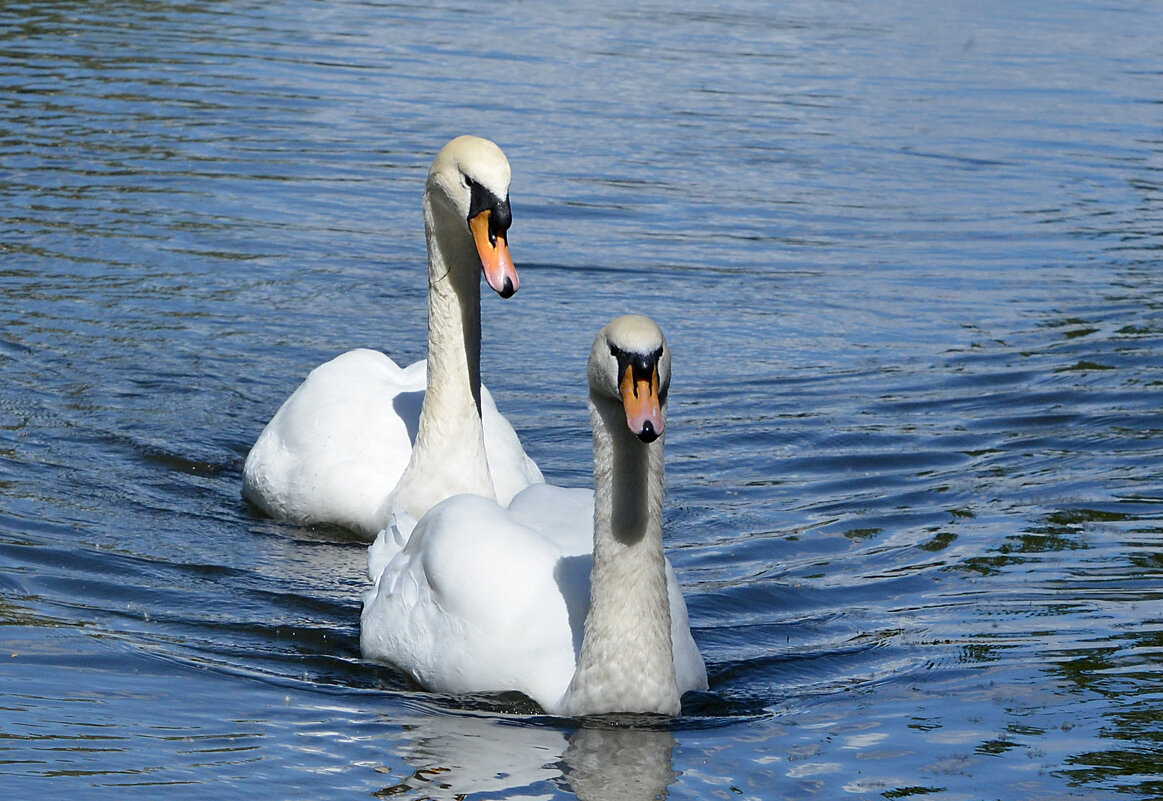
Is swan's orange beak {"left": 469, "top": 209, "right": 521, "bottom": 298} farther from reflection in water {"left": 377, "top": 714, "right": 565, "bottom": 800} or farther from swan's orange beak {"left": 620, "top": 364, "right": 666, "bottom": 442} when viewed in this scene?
reflection in water {"left": 377, "top": 714, "right": 565, "bottom": 800}

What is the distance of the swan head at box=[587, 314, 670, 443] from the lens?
16.6 ft

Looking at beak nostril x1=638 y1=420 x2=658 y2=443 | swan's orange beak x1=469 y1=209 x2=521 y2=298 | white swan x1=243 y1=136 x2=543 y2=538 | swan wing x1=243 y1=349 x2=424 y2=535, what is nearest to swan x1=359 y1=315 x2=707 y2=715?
beak nostril x1=638 y1=420 x2=658 y2=443

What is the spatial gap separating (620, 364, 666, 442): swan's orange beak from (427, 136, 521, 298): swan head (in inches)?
66.6

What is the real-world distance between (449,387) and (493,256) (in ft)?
2.69

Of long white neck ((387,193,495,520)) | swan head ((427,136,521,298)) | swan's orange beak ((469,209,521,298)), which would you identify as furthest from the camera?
long white neck ((387,193,495,520))

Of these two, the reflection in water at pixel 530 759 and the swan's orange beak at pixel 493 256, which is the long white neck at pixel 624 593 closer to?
the reflection in water at pixel 530 759

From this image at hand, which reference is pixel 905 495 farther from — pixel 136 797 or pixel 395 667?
pixel 136 797

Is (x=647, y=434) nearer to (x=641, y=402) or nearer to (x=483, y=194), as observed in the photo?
(x=641, y=402)

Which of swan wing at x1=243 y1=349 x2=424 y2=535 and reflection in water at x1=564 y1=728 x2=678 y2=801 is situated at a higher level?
swan wing at x1=243 y1=349 x2=424 y2=535

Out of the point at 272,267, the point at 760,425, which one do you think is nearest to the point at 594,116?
the point at 272,267

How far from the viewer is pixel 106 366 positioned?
9695 mm

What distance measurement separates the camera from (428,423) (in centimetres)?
745

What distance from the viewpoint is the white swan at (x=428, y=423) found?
23.7 ft

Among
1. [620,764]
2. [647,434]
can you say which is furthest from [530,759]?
[647,434]
